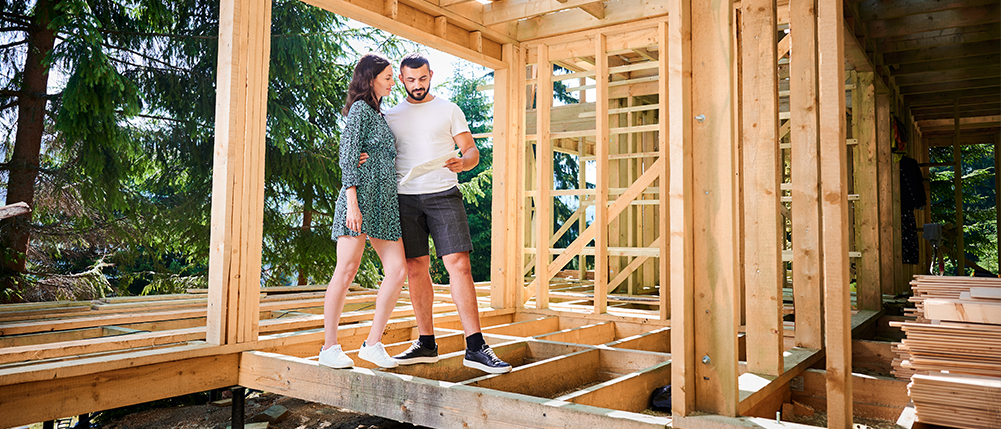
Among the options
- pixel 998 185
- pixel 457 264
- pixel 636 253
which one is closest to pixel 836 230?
pixel 457 264

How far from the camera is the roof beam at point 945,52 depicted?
248 inches

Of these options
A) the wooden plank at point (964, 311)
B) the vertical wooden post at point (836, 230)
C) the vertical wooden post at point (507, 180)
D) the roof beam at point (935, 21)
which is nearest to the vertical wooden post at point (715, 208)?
the vertical wooden post at point (836, 230)

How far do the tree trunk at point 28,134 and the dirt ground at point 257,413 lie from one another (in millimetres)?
2910

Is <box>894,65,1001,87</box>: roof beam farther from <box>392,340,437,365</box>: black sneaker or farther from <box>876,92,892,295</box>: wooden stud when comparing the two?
<box>392,340,437,365</box>: black sneaker

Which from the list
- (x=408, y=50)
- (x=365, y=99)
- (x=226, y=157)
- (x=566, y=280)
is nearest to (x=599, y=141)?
(x=365, y=99)

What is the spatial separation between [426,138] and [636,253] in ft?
11.0

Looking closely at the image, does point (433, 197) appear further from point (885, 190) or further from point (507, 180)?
point (885, 190)

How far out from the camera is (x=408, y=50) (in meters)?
11.0

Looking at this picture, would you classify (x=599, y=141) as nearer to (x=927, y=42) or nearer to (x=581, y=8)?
(x=581, y=8)

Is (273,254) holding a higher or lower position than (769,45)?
lower

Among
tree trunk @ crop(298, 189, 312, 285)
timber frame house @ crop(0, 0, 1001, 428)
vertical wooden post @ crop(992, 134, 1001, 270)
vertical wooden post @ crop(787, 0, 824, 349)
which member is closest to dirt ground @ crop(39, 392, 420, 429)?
timber frame house @ crop(0, 0, 1001, 428)

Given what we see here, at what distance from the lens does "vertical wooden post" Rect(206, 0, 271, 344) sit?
353cm

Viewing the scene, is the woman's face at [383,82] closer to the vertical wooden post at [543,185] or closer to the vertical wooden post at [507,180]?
the vertical wooden post at [543,185]

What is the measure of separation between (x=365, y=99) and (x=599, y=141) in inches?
108
